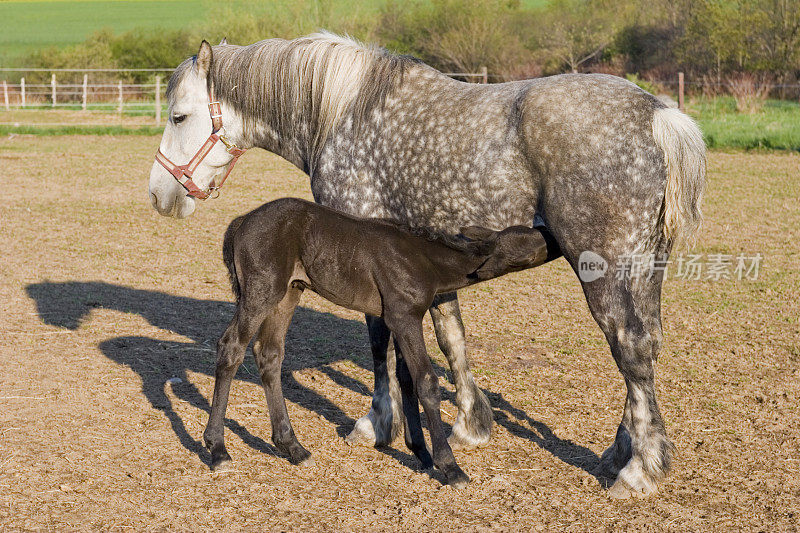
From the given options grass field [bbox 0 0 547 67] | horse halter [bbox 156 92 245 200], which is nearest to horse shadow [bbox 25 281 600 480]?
horse halter [bbox 156 92 245 200]

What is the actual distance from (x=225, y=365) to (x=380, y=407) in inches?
41.6

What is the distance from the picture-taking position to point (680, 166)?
4.34 metres

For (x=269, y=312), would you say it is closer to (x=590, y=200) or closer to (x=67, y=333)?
(x=590, y=200)

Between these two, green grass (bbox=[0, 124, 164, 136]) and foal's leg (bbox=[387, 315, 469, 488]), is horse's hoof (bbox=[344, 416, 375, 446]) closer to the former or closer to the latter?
foal's leg (bbox=[387, 315, 469, 488])

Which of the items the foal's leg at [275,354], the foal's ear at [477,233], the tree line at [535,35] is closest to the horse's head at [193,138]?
the foal's leg at [275,354]

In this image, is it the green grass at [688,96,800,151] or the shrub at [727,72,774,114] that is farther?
the shrub at [727,72,774,114]

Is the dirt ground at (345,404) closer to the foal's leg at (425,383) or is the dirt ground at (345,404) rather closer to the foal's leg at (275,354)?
the foal's leg at (425,383)

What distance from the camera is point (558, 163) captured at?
174 inches

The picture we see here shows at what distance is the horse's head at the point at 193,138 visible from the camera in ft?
18.8

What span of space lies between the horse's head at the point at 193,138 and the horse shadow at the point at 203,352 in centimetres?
141

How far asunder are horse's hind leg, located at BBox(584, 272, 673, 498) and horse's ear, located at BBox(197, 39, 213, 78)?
2.94 meters

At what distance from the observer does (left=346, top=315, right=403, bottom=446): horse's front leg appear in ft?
17.5

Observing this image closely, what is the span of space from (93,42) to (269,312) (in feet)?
145

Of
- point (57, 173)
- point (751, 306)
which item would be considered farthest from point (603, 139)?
point (57, 173)
